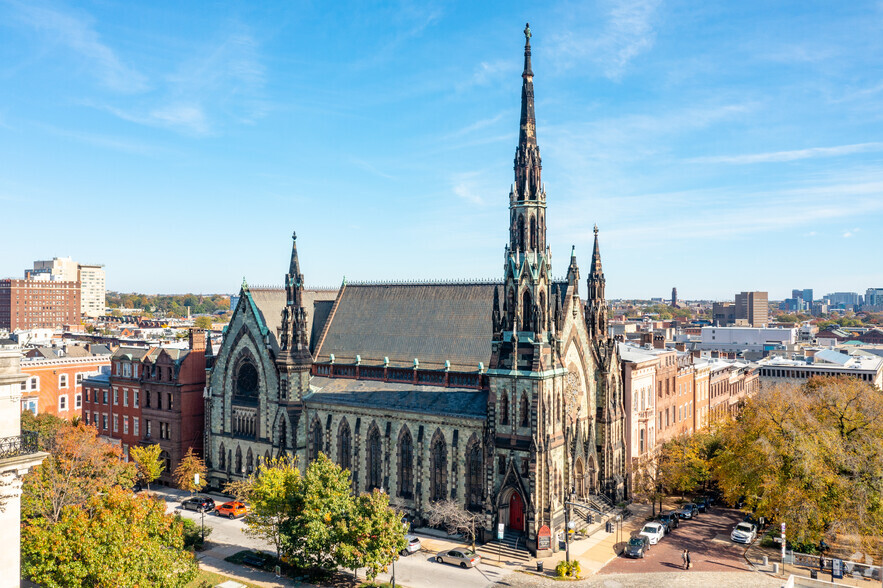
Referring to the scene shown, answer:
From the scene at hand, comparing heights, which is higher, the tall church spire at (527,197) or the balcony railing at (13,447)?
the tall church spire at (527,197)

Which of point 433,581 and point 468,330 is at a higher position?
point 468,330

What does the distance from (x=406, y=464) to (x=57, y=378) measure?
211 feet

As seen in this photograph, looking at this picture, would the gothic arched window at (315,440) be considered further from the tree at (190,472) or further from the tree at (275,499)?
the tree at (275,499)

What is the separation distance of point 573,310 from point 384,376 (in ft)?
62.5

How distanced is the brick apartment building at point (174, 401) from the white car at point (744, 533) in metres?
56.2

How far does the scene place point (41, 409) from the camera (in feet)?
310

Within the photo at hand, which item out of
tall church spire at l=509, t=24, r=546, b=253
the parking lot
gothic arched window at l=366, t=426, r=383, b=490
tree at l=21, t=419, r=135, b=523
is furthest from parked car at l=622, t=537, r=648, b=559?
tree at l=21, t=419, r=135, b=523

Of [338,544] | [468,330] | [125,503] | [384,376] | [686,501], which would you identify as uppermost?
[468,330]

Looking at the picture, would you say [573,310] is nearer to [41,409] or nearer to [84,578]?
[84,578]

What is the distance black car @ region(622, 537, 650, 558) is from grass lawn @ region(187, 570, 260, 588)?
92.6 ft

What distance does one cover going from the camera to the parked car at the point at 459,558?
1963 inches

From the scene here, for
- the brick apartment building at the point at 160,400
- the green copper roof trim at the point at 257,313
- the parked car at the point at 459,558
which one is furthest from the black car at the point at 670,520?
the brick apartment building at the point at 160,400

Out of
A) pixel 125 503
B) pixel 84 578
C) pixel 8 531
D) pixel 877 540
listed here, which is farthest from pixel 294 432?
pixel 877 540

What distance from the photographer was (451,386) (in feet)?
198
